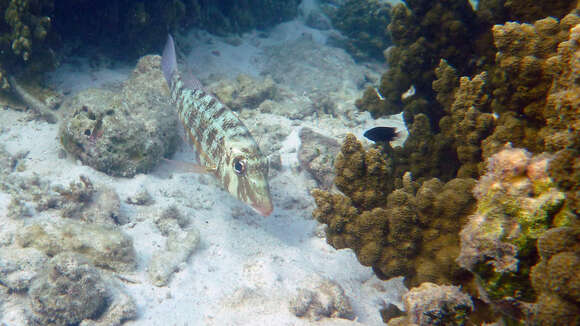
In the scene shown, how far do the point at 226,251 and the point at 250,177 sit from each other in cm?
127

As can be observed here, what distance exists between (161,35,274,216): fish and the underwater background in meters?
0.42

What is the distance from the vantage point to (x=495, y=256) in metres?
1.92

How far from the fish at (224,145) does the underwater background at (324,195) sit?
42 cm

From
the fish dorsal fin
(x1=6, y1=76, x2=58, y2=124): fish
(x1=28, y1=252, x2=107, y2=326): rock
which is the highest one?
the fish dorsal fin

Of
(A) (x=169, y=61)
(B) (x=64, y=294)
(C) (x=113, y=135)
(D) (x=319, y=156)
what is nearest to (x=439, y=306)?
(B) (x=64, y=294)

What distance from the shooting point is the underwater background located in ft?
6.40

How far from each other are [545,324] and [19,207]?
5.61m

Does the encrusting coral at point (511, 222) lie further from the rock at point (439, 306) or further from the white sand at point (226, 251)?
the white sand at point (226, 251)

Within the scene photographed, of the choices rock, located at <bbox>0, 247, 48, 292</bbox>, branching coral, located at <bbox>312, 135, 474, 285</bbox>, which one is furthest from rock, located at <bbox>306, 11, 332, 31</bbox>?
rock, located at <bbox>0, 247, 48, 292</bbox>

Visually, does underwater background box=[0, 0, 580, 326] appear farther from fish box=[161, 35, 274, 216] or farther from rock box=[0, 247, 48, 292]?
fish box=[161, 35, 274, 216]

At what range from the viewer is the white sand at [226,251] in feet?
12.0

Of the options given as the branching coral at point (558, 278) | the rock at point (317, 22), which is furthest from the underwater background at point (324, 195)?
the rock at point (317, 22)

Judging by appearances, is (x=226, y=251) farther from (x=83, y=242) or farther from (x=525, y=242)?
(x=525, y=242)

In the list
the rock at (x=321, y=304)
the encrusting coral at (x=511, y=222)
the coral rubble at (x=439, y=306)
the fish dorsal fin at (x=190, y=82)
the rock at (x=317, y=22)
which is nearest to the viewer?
the encrusting coral at (x=511, y=222)
